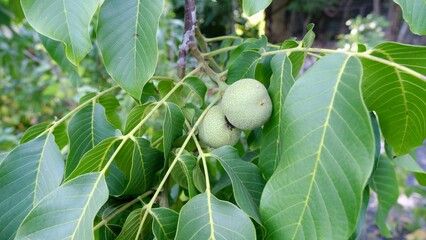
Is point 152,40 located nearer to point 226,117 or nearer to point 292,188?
point 226,117

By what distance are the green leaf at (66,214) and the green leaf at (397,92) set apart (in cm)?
44

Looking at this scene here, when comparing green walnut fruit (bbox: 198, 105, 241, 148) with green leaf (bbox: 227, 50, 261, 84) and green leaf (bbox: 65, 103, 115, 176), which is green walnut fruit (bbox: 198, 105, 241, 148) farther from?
green leaf (bbox: 65, 103, 115, 176)

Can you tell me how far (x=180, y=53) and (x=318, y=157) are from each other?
1.66ft

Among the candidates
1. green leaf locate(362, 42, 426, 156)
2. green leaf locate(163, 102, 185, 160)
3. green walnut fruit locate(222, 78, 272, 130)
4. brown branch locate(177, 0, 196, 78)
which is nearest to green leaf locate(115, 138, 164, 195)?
green leaf locate(163, 102, 185, 160)

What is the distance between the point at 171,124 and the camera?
744 millimetres

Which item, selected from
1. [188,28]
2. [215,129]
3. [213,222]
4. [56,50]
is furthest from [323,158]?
[56,50]

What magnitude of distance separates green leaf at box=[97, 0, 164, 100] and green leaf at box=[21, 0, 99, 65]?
0.04 m

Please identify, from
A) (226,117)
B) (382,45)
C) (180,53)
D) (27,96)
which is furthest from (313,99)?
(27,96)

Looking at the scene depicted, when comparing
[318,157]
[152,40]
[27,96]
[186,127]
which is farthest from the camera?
[27,96]

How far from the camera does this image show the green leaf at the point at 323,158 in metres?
0.50

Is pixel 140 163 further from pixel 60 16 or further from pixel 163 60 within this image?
pixel 163 60

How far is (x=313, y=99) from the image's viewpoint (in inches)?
21.1

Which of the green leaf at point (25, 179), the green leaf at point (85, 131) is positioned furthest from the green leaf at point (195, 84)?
the green leaf at point (25, 179)

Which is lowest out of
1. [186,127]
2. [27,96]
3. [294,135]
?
[27,96]
